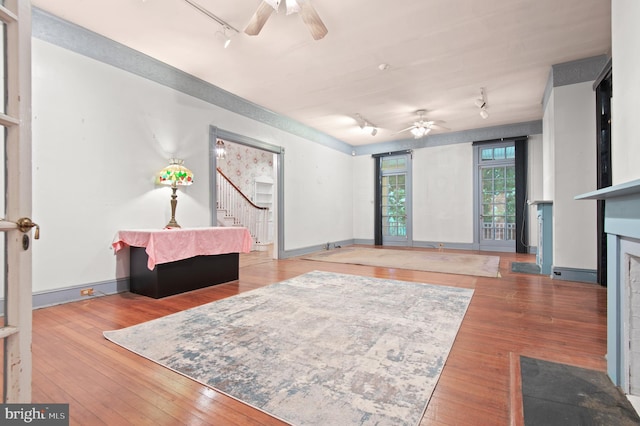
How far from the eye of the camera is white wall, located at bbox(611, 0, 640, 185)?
1.40 metres

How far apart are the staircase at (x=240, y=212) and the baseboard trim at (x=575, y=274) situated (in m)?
6.20

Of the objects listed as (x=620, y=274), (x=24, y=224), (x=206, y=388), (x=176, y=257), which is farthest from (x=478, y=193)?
(x=24, y=224)

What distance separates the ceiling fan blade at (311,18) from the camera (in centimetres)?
262

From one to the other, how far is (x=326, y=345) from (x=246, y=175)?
790 centimetres

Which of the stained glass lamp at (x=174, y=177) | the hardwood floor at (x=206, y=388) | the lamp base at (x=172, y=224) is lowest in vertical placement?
the hardwood floor at (x=206, y=388)

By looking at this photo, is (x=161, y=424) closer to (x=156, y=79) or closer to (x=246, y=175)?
(x=156, y=79)

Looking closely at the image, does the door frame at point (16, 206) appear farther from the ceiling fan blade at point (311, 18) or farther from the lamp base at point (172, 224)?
the lamp base at point (172, 224)

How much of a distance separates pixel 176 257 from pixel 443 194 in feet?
21.9

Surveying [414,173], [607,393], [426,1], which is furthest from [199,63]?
[414,173]

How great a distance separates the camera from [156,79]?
13.0 ft

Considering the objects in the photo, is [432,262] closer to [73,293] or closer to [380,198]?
[380,198]

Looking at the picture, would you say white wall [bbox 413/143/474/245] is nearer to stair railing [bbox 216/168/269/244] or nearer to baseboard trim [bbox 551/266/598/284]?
baseboard trim [bbox 551/266/598/284]

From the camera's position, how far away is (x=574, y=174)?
3961mm

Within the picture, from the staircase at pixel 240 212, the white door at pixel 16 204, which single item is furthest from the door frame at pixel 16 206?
the staircase at pixel 240 212
